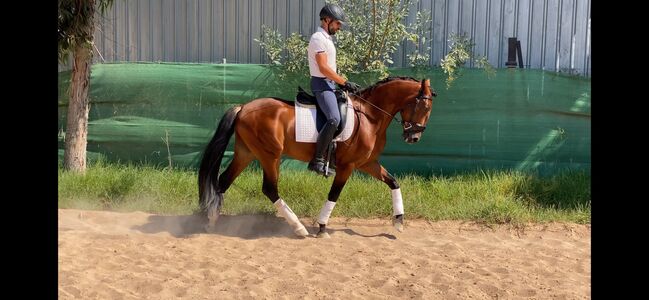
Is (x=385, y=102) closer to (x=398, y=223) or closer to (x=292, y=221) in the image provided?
(x=398, y=223)

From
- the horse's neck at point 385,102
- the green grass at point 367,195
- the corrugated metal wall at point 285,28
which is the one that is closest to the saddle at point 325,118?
the horse's neck at point 385,102

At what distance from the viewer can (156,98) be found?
34.6ft

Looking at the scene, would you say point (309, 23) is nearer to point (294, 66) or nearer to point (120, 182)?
point (294, 66)

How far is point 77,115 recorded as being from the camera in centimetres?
1023

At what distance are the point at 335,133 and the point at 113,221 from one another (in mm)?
2980

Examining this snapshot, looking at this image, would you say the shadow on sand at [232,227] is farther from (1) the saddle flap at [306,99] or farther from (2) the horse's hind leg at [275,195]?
(1) the saddle flap at [306,99]

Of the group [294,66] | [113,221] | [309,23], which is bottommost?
[113,221]

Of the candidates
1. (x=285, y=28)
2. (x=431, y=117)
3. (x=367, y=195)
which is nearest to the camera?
(x=367, y=195)

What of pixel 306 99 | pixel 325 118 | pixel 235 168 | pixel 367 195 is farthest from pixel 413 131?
pixel 235 168

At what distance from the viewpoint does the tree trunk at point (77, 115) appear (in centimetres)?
1024

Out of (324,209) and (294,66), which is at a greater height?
(294,66)

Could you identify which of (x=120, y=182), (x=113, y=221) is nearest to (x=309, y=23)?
(x=120, y=182)

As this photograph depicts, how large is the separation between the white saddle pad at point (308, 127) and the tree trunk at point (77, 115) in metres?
4.15

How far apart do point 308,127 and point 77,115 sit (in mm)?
4301
